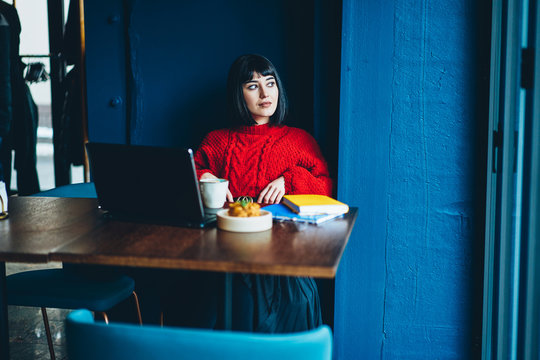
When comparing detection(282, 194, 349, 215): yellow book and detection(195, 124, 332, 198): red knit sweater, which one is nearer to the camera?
detection(282, 194, 349, 215): yellow book

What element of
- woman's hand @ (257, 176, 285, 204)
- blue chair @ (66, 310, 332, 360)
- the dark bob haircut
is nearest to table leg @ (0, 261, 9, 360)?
blue chair @ (66, 310, 332, 360)

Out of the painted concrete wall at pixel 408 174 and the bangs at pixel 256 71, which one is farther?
the bangs at pixel 256 71

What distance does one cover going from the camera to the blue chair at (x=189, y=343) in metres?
0.71

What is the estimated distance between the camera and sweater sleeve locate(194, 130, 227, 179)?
2.29 metres

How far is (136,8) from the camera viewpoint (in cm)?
259

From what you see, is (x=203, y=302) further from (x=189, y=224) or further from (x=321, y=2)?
(x=321, y=2)

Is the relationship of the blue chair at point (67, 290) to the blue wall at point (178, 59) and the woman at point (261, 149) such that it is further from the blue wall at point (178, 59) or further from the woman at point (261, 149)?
the blue wall at point (178, 59)

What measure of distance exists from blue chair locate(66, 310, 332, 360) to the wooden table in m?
0.32

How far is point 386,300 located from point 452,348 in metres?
0.33

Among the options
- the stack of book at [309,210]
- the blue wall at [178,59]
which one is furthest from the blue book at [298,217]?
the blue wall at [178,59]

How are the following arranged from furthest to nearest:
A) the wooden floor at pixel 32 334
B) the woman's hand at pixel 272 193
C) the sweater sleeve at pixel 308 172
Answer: the wooden floor at pixel 32 334 → the sweater sleeve at pixel 308 172 → the woman's hand at pixel 272 193

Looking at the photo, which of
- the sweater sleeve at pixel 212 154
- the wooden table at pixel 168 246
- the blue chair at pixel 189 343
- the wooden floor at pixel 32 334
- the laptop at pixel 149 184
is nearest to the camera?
the blue chair at pixel 189 343

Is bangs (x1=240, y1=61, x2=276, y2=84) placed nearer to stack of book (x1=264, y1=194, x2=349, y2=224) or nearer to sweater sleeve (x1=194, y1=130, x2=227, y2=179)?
sweater sleeve (x1=194, y1=130, x2=227, y2=179)

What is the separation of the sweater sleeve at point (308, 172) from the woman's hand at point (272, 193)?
122 mm
